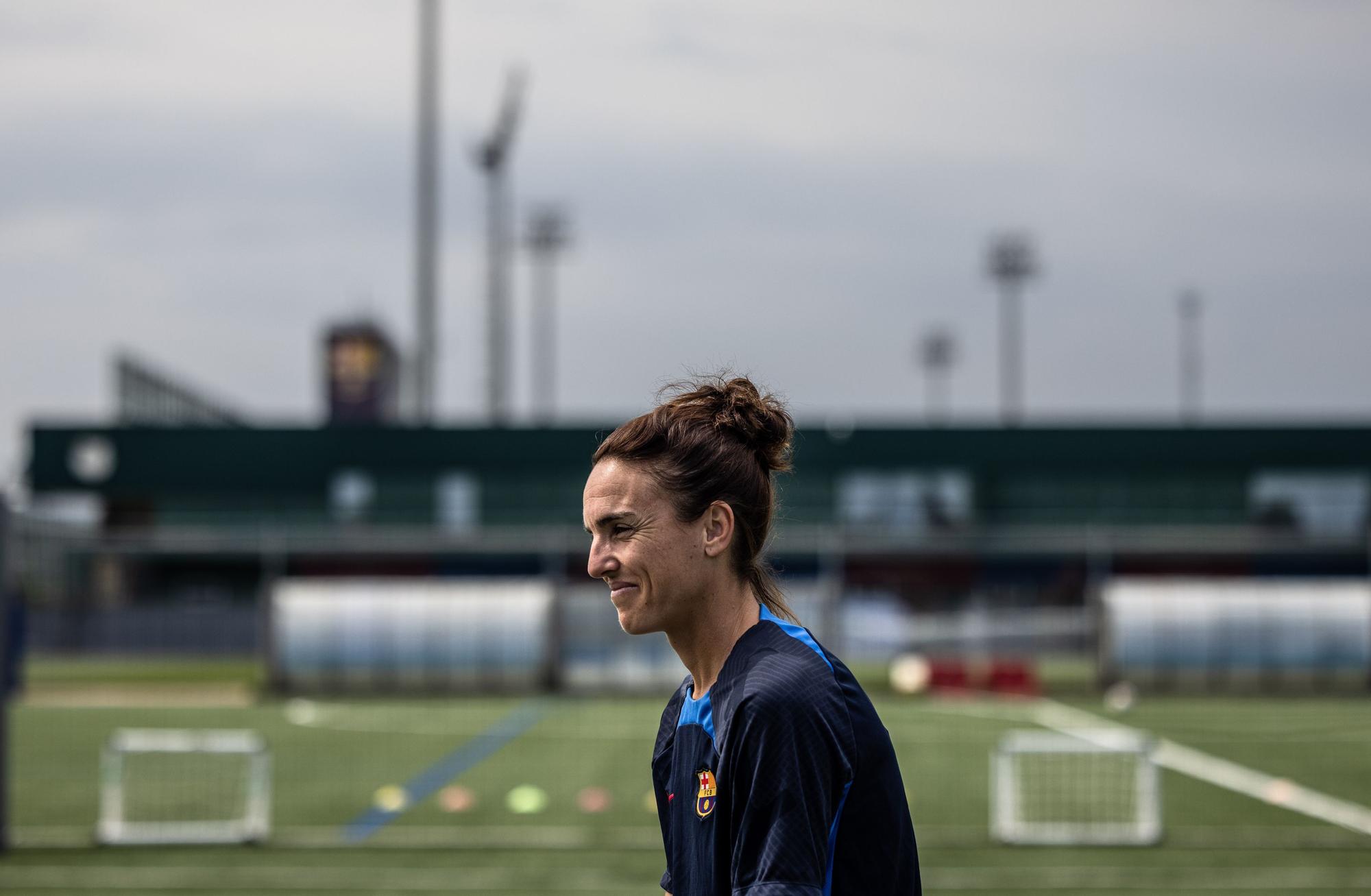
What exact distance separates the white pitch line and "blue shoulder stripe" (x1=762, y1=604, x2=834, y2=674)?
13.4m

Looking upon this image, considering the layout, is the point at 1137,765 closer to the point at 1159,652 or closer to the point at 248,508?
the point at 1159,652

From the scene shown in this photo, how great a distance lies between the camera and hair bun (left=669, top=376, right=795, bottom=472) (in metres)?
2.76

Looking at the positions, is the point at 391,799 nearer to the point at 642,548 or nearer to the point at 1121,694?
the point at 642,548

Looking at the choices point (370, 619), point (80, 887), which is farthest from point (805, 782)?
point (370, 619)

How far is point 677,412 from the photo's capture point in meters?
2.74

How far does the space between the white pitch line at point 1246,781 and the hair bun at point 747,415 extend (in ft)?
44.2

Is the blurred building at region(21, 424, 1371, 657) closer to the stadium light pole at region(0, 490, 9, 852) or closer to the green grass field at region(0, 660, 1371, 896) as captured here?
the green grass field at region(0, 660, 1371, 896)

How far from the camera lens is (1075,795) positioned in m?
16.6

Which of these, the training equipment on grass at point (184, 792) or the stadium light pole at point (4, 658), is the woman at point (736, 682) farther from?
the stadium light pole at point (4, 658)

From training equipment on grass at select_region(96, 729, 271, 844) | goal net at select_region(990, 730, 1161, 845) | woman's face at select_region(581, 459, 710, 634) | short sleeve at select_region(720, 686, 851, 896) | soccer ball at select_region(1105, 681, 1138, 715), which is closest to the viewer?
short sleeve at select_region(720, 686, 851, 896)

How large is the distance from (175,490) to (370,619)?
29.0 meters

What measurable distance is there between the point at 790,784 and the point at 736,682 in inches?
9.7

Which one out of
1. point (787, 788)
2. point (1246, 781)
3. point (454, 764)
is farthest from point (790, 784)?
point (454, 764)

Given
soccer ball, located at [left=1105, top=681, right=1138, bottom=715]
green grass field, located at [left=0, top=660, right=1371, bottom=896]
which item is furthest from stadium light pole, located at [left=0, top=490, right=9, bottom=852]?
soccer ball, located at [left=1105, top=681, right=1138, bottom=715]
